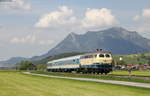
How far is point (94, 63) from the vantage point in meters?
62.7

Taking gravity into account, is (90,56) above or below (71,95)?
above

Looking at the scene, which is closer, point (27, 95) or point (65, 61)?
point (27, 95)

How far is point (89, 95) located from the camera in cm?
2122

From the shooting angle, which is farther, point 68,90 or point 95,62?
point 95,62

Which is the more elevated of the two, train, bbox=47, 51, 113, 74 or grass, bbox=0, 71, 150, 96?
train, bbox=47, 51, 113, 74

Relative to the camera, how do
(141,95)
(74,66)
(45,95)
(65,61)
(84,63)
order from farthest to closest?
(65,61)
(74,66)
(84,63)
(141,95)
(45,95)

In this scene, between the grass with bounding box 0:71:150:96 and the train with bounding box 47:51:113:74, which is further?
the train with bounding box 47:51:113:74

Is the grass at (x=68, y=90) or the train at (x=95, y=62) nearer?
the grass at (x=68, y=90)

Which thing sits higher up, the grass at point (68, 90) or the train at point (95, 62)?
the train at point (95, 62)

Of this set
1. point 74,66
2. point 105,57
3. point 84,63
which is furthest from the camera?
point 74,66

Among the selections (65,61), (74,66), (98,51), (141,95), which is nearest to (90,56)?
(98,51)

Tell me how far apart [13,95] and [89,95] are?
187 inches

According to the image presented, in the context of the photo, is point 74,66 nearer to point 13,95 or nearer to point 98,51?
point 98,51

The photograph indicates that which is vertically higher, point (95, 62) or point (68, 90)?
point (95, 62)
